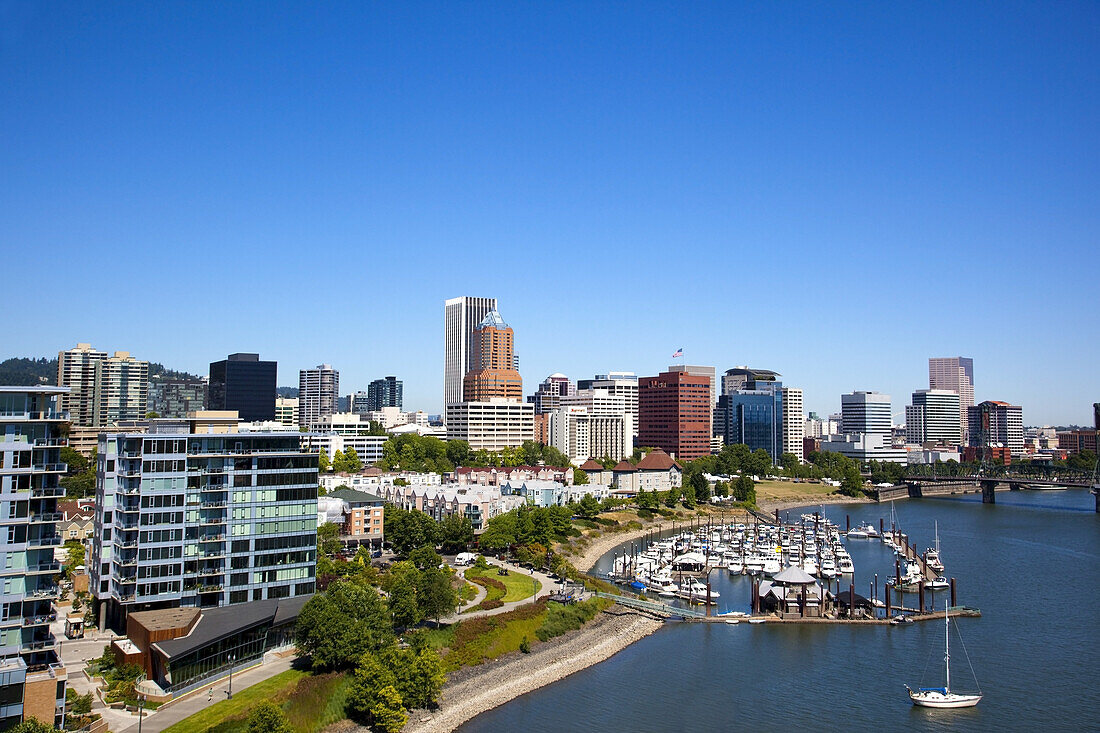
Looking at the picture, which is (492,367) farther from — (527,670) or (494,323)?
(527,670)

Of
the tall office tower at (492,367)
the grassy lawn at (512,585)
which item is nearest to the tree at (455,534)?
the grassy lawn at (512,585)

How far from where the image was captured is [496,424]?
466 feet

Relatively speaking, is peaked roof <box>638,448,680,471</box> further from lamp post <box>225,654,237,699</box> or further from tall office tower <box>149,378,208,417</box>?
tall office tower <box>149,378,208,417</box>

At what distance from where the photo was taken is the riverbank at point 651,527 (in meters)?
69.7

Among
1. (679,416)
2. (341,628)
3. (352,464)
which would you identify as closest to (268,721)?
(341,628)

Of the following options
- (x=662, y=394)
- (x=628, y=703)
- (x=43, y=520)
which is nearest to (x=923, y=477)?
(x=662, y=394)

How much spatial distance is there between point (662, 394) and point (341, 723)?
126 m

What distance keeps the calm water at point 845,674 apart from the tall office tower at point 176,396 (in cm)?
14357

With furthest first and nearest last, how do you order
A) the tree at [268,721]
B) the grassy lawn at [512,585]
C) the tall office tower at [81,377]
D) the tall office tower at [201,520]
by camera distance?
the tall office tower at [81,377], the grassy lawn at [512,585], the tall office tower at [201,520], the tree at [268,721]

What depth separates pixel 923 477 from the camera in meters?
144

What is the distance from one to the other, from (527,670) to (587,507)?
44236mm

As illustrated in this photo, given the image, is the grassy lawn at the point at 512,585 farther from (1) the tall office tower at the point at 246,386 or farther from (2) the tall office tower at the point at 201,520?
(1) the tall office tower at the point at 246,386

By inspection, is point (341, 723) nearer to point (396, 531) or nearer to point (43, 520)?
point (43, 520)

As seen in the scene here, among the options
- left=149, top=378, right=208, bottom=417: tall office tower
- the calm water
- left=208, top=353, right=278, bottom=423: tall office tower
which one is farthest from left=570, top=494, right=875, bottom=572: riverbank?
left=149, top=378, right=208, bottom=417: tall office tower
